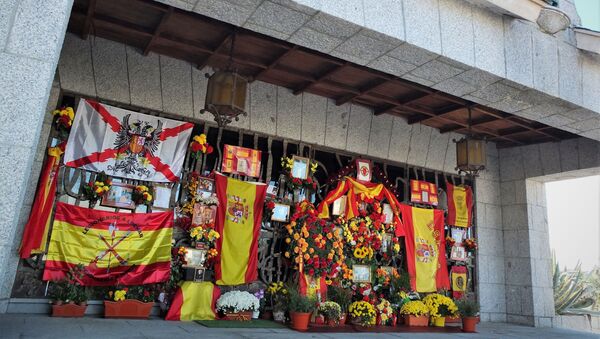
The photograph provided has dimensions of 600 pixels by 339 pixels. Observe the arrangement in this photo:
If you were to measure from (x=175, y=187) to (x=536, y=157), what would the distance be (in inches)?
307

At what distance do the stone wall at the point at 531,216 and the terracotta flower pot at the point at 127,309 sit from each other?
7622mm

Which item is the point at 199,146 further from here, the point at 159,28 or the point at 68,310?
the point at 68,310

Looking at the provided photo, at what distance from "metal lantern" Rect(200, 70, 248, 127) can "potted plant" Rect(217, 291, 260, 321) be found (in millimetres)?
2554

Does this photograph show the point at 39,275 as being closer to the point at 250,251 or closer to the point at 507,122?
the point at 250,251

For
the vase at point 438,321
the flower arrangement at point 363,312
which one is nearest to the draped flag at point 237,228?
the flower arrangement at point 363,312

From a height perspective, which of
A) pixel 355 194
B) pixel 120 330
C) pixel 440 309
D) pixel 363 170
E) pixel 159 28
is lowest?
pixel 120 330

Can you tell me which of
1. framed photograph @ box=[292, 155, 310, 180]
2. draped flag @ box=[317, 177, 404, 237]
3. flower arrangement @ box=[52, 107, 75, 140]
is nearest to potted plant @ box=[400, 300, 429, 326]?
draped flag @ box=[317, 177, 404, 237]

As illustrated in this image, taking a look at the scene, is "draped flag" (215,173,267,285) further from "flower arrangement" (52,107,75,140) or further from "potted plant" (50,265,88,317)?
"flower arrangement" (52,107,75,140)

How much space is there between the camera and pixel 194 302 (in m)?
5.93

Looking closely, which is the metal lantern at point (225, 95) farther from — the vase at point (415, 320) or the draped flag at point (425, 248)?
the vase at point (415, 320)

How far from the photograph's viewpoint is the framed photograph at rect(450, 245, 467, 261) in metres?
8.69

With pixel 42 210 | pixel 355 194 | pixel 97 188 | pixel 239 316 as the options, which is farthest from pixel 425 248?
pixel 42 210

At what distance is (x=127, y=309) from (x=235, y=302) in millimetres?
1456

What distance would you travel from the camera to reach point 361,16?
4.03 m
